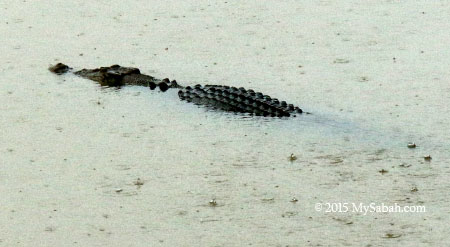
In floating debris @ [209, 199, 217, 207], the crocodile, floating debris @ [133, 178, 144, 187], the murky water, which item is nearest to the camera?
the murky water

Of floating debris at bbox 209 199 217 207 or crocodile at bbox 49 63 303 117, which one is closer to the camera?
floating debris at bbox 209 199 217 207

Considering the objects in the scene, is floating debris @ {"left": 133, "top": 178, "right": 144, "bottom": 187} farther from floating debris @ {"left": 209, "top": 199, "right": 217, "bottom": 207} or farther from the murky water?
floating debris @ {"left": 209, "top": 199, "right": 217, "bottom": 207}

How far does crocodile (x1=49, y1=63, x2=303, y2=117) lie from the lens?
39.0 ft

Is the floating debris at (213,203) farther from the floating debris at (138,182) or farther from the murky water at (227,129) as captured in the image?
the floating debris at (138,182)

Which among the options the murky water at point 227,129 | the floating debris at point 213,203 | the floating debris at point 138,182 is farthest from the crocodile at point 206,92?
the floating debris at point 213,203

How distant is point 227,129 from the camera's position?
11.5 meters

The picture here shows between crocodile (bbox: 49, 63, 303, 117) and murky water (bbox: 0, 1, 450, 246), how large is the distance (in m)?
0.13

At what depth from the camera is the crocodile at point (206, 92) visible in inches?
468

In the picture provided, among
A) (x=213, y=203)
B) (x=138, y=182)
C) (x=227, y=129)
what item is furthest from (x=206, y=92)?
(x=213, y=203)

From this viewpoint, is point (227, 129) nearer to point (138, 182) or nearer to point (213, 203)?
point (138, 182)

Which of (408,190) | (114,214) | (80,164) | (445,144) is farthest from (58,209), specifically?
(445,144)

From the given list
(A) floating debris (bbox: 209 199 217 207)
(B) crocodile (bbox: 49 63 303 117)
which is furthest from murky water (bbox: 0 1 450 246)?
(B) crocodile (bbox: 49 63 303 117)

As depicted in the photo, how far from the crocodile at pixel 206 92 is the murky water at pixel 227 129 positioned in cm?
13

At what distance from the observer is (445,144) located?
1062cm
